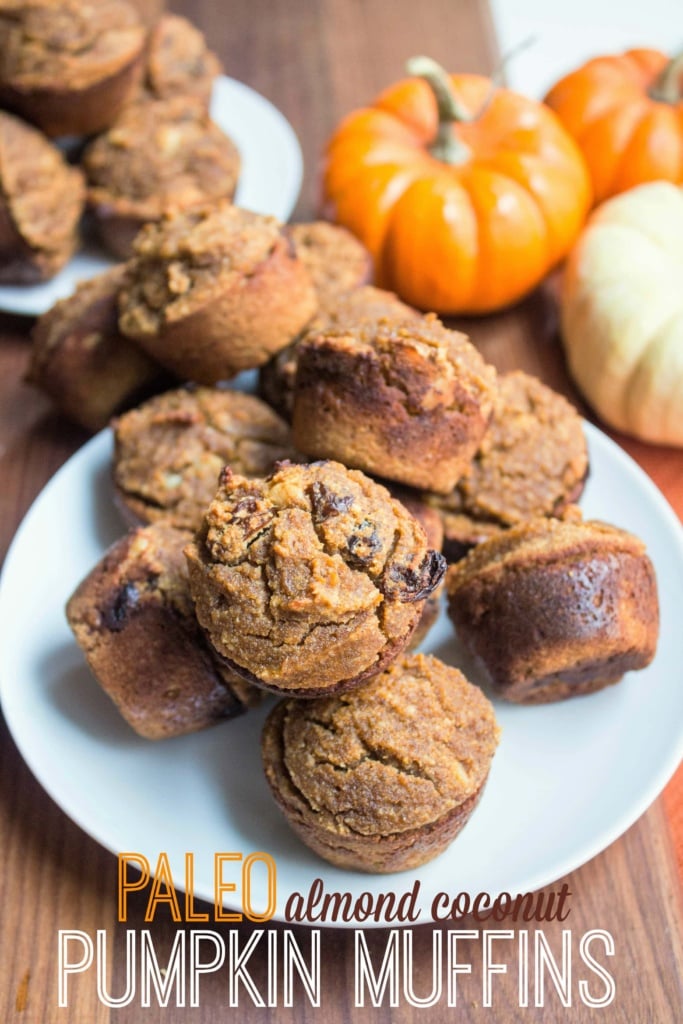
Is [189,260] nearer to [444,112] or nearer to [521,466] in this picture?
[521,466]

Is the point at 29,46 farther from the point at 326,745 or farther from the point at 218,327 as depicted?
the point at 326,745

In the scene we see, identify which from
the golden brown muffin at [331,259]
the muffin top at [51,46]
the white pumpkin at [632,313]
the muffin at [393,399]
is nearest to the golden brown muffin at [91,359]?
the golden brown muffin at [331,259]

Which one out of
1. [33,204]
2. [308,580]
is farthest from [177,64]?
[308,580]

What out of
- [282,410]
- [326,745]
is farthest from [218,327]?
[326,745]

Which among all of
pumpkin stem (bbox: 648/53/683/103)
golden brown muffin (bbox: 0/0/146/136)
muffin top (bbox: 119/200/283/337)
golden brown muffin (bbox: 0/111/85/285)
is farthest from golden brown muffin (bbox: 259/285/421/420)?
pumpkin stem (bbox: 648/53/683/103)

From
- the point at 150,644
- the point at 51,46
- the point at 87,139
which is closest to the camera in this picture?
the point at 150,644

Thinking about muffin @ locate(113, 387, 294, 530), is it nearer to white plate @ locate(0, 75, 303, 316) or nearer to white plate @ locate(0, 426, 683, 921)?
white plate @ locate(0, 426, 683, 921)

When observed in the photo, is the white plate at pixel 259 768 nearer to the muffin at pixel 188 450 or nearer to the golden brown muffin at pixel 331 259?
the muffin at pixel 188 450
